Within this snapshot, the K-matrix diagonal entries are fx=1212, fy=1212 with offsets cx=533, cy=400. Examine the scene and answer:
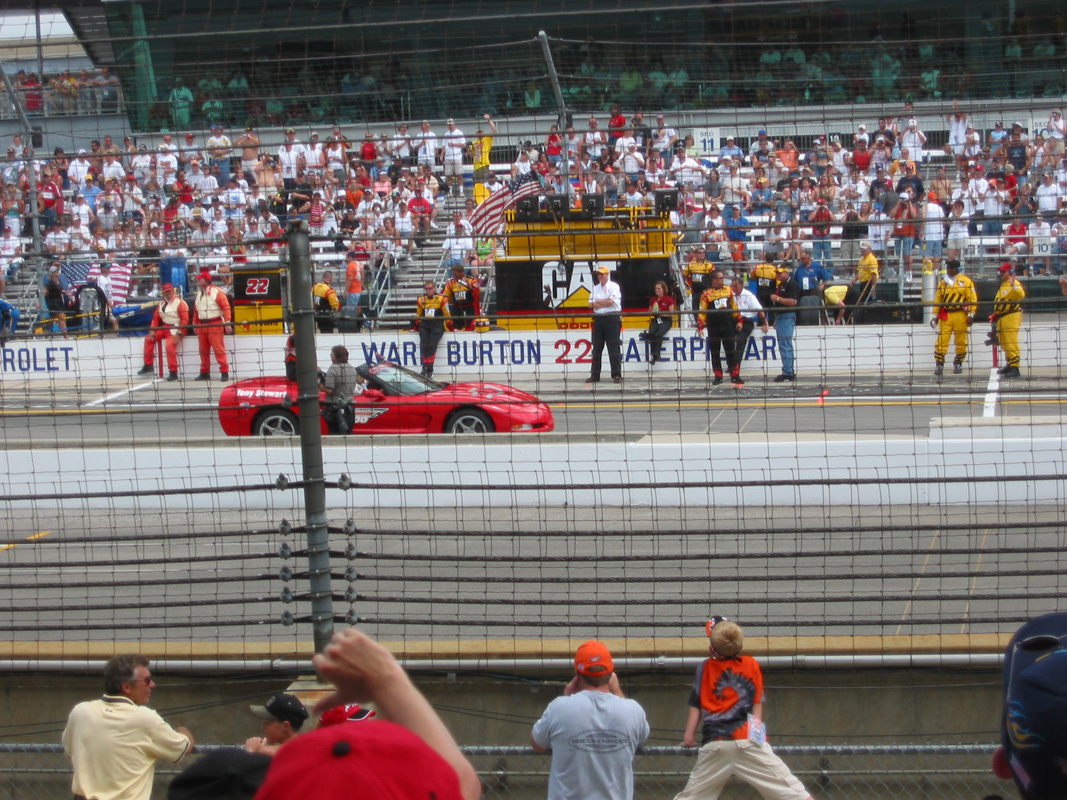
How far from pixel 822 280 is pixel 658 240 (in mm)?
2797

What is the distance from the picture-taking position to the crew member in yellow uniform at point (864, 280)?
14391 millimetres

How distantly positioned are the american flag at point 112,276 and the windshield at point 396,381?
11.8 feet

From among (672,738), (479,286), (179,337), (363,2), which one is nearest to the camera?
(672,738)

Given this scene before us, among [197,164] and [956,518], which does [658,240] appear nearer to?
[197,164]

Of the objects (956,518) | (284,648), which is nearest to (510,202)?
(956,518)

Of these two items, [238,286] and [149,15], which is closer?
[238,286]

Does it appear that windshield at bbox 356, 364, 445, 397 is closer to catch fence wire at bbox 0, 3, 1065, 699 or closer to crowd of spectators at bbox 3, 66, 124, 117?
catch fence wire at bbox 0, 3, 1065, 699

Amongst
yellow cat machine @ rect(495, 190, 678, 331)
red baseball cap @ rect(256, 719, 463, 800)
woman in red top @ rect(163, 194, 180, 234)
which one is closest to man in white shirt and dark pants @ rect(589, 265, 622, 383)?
woman in red top @ rect(163, 194, 180, 234)

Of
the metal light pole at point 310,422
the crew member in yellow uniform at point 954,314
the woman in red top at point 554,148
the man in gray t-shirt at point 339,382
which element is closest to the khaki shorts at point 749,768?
the metal light pole at point 310,422

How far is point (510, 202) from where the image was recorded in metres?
13.4

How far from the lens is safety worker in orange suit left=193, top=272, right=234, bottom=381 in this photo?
867 centimetres

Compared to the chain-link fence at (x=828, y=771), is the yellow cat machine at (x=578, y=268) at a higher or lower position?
higher

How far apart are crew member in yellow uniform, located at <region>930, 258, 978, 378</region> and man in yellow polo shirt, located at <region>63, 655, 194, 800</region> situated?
147 inches

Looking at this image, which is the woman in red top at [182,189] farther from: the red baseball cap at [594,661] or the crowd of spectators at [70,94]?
the red baseball cap at [594,661]
